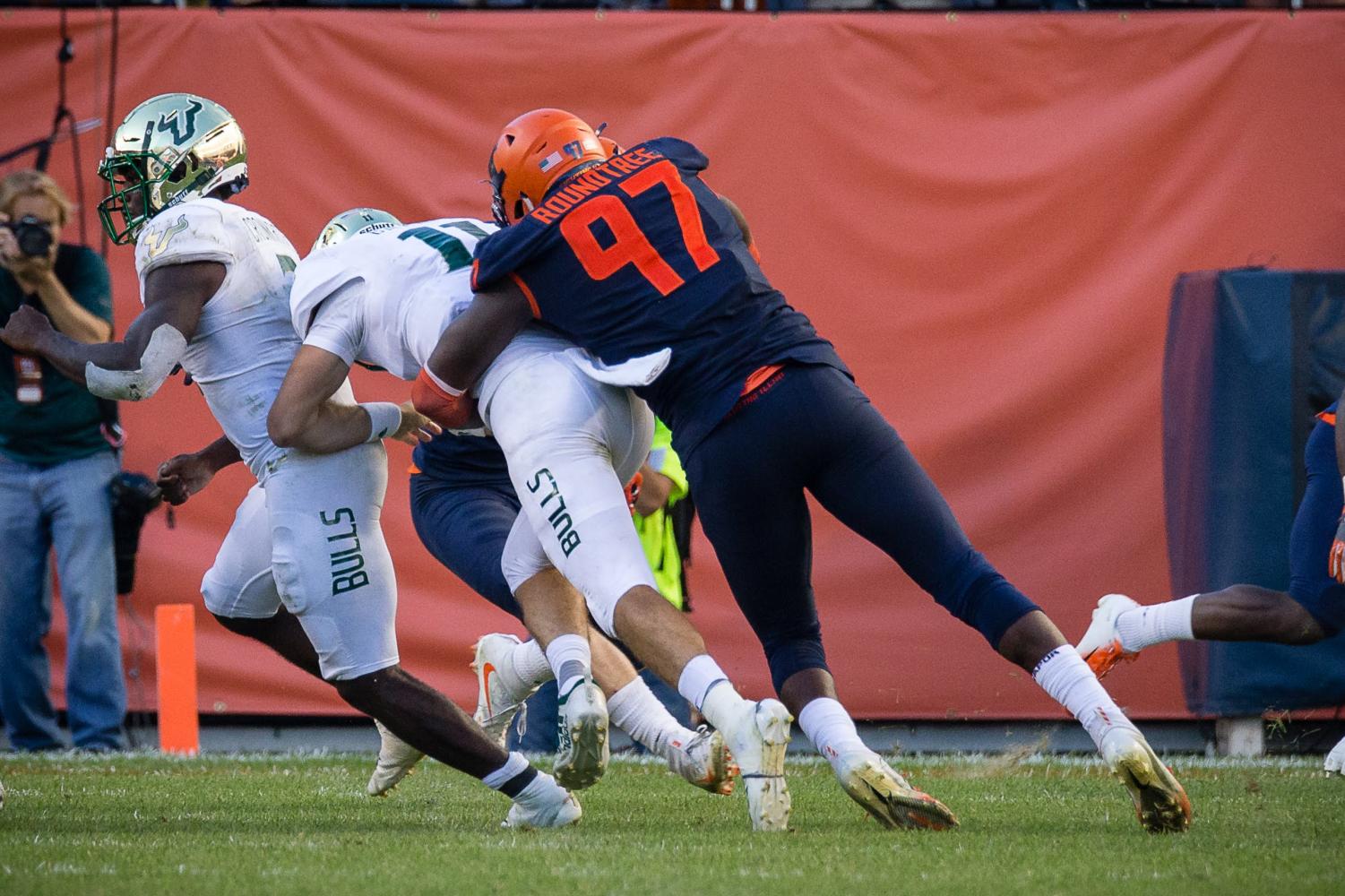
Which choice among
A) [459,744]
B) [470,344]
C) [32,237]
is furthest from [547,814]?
[32,237]

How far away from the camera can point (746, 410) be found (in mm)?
4070

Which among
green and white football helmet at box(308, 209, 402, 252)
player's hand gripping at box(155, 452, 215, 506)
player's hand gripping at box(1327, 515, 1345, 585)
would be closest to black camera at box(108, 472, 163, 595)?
green and white football helmet at box(308, 209, 402, 252)

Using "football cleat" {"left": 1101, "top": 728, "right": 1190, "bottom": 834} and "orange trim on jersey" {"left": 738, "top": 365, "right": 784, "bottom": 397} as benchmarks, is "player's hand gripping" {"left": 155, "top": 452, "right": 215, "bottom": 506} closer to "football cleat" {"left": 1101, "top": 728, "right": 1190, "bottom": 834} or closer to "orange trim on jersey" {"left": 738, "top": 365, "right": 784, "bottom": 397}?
"orange trim on jersey" {"left": 738, "top": 365, "right": 784, "bottom": 397}

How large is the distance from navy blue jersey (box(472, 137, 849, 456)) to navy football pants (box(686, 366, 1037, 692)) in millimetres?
75

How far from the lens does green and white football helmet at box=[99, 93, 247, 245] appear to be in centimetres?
488

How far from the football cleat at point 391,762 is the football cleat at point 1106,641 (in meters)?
2.10

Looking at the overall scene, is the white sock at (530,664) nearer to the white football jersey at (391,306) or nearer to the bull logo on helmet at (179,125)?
the white football jersey at (391,306)

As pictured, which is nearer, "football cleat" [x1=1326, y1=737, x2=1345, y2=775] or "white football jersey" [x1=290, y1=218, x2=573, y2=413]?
"white football jersey" [x1=290, y1=218, x2=573, y2=413]

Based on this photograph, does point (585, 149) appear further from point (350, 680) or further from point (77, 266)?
point (77, 266)

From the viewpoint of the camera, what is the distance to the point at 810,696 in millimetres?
4262

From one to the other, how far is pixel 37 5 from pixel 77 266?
1.35 meters

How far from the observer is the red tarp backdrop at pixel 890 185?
7.66 meters

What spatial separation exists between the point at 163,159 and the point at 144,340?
0.67 metres

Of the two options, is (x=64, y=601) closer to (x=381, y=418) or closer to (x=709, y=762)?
(x=381, y=418)
